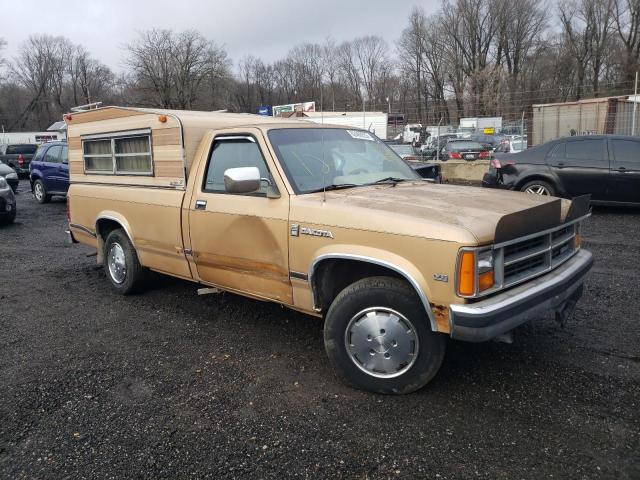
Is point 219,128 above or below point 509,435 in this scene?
above

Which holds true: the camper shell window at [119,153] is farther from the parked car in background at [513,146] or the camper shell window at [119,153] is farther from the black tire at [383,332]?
the parked car in background at [513,146]

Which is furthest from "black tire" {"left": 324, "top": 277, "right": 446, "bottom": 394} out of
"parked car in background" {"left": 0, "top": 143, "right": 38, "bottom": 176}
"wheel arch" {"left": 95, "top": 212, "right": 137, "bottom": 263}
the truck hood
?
"parked car in background" {"left": 0, "top": 143, "right": 38, "bottom": 176}

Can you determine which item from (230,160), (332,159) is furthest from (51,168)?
(332,159)

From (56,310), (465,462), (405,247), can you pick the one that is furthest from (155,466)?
(56,310)

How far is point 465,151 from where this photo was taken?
65.2ft

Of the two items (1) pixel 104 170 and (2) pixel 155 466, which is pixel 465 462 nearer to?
(2) pixel 155 466

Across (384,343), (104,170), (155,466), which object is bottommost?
(155,466)

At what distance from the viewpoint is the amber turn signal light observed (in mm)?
2916

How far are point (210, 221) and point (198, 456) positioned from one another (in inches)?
80.1

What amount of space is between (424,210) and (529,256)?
2.39 feet

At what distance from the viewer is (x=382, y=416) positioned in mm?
3201

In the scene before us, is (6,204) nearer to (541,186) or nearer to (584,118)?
(541,186)

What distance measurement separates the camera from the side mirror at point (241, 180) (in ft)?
11.8

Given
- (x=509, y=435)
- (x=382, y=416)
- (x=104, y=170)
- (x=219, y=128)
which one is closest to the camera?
(x=509, y=435)
